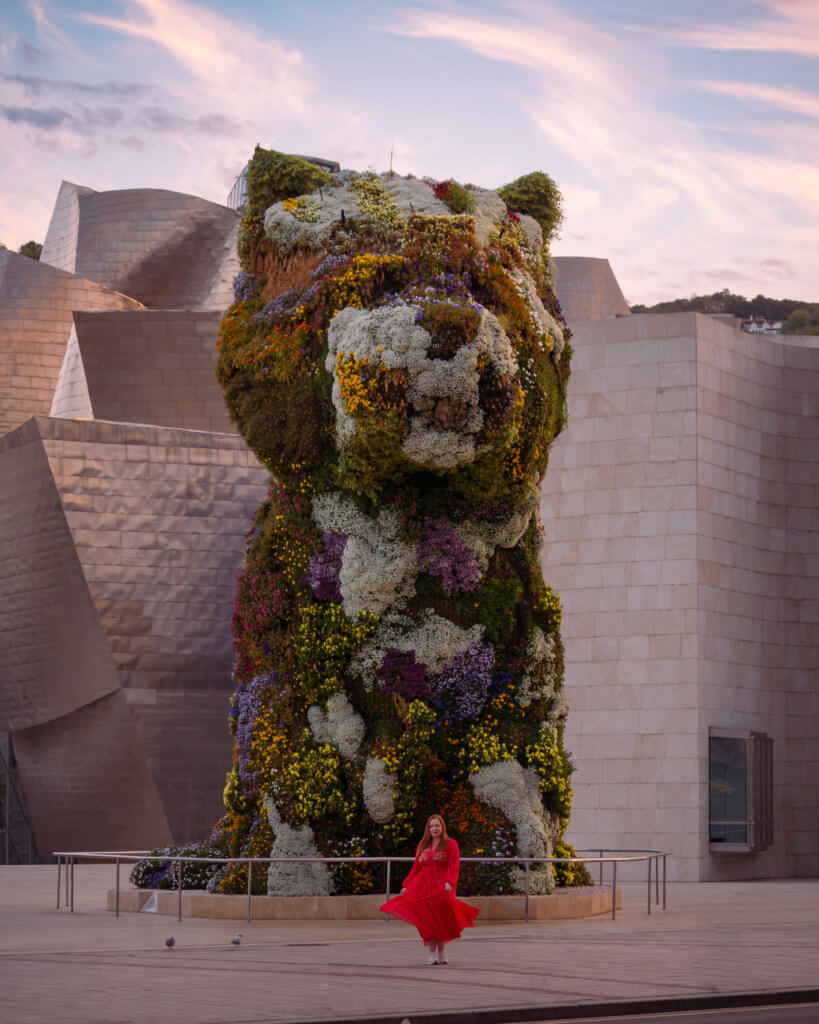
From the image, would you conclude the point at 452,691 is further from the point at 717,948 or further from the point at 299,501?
the point at 717,948

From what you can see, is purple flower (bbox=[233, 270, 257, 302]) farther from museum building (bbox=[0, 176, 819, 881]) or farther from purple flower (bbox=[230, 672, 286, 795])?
museum building (bbox=[0, 176, 819, 881])

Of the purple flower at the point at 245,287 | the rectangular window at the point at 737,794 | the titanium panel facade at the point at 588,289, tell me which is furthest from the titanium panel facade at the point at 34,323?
the purple flower at the point at 245,287

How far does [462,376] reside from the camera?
15094mm

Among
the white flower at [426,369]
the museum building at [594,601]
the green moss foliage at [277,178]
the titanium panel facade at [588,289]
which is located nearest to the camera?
the white flower at [426,369]

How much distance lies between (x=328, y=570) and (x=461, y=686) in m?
1.89

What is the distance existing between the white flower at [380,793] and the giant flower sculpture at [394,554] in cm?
2

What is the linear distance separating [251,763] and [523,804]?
116 inches

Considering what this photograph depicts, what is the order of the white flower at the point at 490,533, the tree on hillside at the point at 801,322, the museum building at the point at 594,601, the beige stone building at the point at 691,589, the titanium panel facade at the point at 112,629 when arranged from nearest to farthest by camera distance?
the white flower at the point at 490,533 < the beige stone building at the point at 691,589 < the museum building at the point at 594,601 < the titanium panel facade at the point at 112,629 < the tree on hillside at the point at 801,322

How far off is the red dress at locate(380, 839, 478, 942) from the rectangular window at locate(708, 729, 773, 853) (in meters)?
14.8

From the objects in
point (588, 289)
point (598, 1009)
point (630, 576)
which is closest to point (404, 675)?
point (598, 1009)

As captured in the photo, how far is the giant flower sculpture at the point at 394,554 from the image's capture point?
15.4 m

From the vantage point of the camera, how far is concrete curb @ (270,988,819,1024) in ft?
27.0

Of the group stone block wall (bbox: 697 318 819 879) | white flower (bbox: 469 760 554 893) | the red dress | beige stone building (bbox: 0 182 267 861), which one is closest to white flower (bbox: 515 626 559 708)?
white flower (bbox: 469 760 554 893)

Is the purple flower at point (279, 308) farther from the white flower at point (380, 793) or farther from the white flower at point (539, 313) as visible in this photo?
the white flower at point (380, 793)
